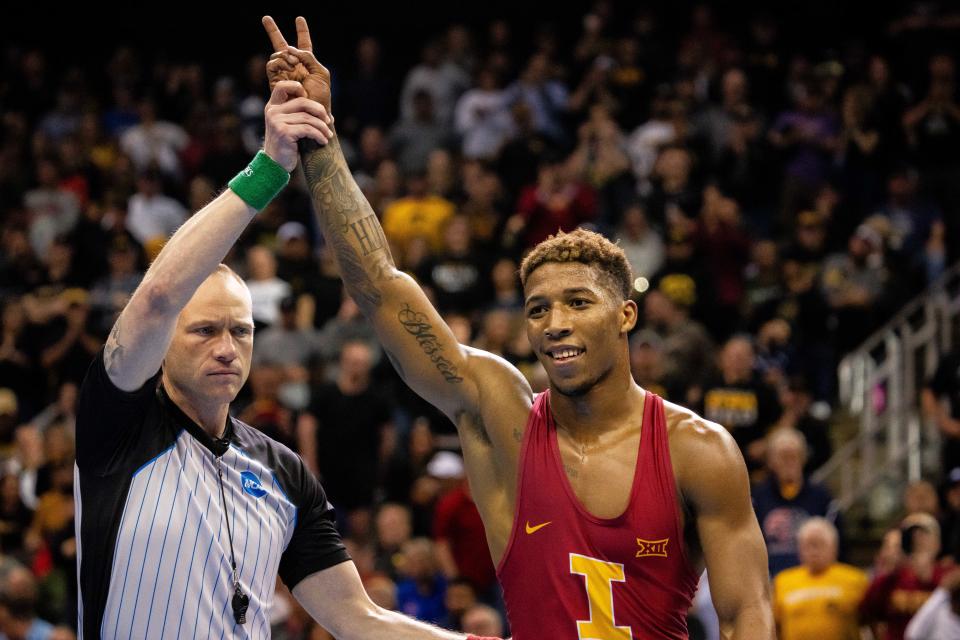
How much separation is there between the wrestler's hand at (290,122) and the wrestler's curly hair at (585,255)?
0.79 meters

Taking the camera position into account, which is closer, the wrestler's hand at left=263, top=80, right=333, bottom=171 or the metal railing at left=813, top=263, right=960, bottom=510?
the wrestler's hand at left=263, top=80, right=333, bottom=171

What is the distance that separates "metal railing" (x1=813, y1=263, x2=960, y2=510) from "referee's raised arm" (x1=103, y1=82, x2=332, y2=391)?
788 cm

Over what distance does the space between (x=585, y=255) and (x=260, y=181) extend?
1.06 metres

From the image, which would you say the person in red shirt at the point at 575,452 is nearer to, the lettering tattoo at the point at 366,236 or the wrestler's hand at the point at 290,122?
the lettering tattoo at the point at 366,236

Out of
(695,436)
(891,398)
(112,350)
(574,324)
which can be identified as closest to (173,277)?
(112,350)

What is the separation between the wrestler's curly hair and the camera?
4.55 m

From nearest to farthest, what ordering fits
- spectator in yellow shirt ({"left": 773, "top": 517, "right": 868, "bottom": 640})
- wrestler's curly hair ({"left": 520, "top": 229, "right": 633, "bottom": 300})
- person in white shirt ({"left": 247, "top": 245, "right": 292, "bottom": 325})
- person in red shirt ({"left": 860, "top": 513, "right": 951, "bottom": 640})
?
wrestler's curly hair ({"left": 520, "top": 229, "right": 633, "bottom": 300}) < person in red shirt ({"left": 860, "top": 513, "right": 951, "bottom": 640}) < spectator in yellow shirt ({"left": 773, "top": 517, "right": 868, "bottom": 640}) < person in white shirt ({"left": 247, "top": 245, "right": 292, "bottom": 325})

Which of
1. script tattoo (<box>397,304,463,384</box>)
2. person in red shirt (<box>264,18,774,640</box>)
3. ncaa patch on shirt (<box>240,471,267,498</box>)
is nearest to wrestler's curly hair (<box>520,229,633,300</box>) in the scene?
person in red shirt (<box>264,18,774,640</box>)

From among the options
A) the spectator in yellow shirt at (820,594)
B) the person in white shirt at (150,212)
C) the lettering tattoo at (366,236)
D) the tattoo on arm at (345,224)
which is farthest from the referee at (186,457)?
the person in white shirt at (150,212)

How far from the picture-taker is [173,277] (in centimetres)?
394

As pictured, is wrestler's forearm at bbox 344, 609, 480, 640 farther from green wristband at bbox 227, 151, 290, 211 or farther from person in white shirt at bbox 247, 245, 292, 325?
person in white shirt at bbox 247, 245, 292, 325

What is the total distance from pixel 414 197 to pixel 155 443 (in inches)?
390

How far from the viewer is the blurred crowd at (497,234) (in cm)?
1084

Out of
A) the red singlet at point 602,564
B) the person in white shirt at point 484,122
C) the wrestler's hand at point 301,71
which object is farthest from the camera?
the person in white shirt at point 484,122
